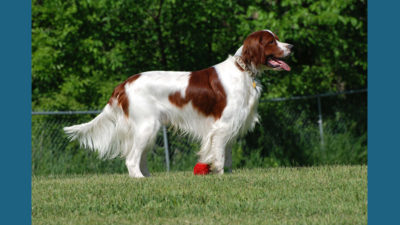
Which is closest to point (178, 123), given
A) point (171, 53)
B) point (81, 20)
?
point (171, 53)

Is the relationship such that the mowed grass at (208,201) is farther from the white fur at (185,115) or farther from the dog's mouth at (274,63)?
the dog's mouth at (274,63)

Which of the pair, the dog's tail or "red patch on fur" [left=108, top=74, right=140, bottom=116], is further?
the dog's tail

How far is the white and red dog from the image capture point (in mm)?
6902

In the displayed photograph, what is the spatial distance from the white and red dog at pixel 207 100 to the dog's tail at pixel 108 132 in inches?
4.4

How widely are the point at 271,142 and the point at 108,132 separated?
170 inches

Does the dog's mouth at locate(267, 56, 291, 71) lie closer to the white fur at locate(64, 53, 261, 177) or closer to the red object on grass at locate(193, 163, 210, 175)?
the white fur at locate(64, 53, 261, 177)

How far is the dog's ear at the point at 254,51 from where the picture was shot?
6910 millimetres

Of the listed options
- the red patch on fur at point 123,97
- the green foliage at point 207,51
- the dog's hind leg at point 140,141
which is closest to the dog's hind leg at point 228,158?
the dog's hind leg at point 140,141

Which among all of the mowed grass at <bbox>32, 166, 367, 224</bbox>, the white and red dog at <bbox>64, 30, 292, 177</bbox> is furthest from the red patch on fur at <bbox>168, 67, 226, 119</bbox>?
the mowed grass at <bbox>32, 166, 367, 224</bbox>

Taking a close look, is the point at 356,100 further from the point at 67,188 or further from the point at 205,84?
the point at 67,188

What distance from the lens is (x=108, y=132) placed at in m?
7.33

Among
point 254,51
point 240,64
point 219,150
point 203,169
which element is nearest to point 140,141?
point 203,169

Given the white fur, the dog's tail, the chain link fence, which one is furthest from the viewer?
the chain link fence

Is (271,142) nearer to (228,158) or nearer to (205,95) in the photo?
Result: (228,158)
